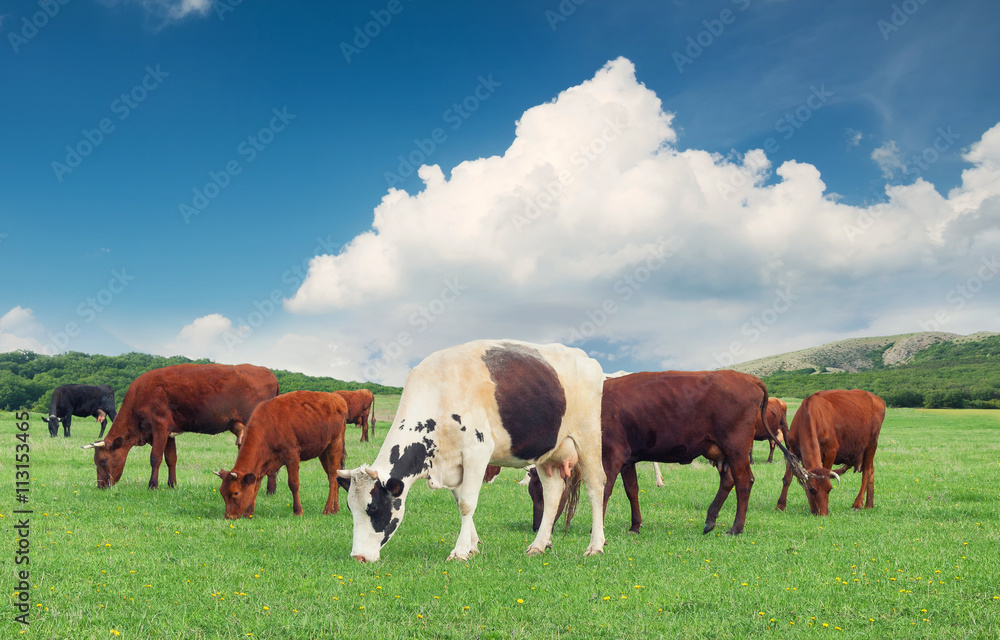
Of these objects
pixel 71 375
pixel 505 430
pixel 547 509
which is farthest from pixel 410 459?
pixel 71 375

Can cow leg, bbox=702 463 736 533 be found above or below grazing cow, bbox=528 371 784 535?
below

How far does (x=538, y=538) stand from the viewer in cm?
969

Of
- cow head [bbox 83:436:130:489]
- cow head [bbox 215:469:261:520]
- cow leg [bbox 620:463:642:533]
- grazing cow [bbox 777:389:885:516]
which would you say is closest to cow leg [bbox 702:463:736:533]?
cow leg [bbox 620:463:642:533]

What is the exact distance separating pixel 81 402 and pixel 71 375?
37648 millimetres

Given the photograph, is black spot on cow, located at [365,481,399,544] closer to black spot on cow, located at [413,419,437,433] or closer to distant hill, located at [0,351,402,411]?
black spot on cow, located at [413,419,437,433]

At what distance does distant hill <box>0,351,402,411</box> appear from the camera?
59.1 metres

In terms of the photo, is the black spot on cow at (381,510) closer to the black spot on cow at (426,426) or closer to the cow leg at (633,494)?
the black spot on cow at (426,426)

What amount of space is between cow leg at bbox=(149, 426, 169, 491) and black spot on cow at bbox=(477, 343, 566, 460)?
965 centimetres

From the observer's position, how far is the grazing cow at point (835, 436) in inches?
554

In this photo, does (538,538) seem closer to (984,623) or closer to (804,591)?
(804,591)

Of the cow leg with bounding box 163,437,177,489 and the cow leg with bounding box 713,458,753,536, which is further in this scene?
the cow leg with bounding box 163,437,177,489

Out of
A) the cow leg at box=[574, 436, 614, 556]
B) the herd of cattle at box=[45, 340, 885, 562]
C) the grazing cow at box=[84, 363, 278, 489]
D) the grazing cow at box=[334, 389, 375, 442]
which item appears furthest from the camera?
the grazing cow at box=[334, 389, 375, 442]

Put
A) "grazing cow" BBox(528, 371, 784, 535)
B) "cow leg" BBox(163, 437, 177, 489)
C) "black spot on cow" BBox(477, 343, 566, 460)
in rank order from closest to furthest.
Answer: "black spot on cow" BBox(477, 343, 566, 460), "grazing cow" BBox(528, 371, 784, 535), "cow leg" BBox(163, 437, 177, 489)

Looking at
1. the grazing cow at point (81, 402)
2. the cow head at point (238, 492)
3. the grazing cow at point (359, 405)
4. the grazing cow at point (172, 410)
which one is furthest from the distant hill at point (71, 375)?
the cow head at point (238, 492)
